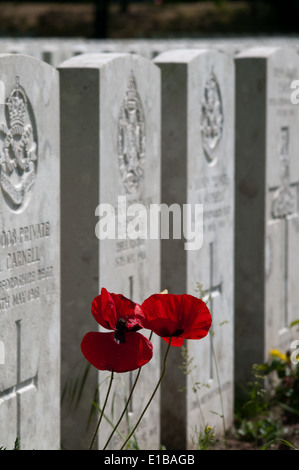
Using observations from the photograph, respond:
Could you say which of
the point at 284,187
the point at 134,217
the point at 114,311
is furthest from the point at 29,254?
the point at 284,187

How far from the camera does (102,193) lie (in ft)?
12.5

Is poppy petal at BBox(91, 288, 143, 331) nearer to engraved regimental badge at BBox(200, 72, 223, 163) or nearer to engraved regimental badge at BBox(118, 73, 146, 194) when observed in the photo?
engraved regimental badge at BBox(118, 73, 146, 194)

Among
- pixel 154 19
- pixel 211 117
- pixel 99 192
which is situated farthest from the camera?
pixel 154 19

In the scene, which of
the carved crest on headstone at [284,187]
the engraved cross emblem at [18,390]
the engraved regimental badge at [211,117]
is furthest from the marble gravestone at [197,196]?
the engraved cross emblem at [18,390]

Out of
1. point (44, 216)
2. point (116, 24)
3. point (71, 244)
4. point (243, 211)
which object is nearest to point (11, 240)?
point (44, 216)

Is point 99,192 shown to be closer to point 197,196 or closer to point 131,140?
point 131,140

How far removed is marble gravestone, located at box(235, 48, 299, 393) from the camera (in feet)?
18.3

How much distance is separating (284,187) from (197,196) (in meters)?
1.45

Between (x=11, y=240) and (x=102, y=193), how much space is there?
67cm

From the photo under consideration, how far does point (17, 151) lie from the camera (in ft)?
10.8

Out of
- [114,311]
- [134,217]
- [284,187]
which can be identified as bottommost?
[114,311]

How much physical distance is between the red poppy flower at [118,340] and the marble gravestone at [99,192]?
121cm

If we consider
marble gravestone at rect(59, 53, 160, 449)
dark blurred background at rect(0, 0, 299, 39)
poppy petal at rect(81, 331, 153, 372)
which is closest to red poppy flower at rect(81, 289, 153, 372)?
poppy petal at rect(81, 331, 153, 372)

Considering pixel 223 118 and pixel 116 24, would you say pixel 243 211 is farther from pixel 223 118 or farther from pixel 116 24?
pixel 116 24
